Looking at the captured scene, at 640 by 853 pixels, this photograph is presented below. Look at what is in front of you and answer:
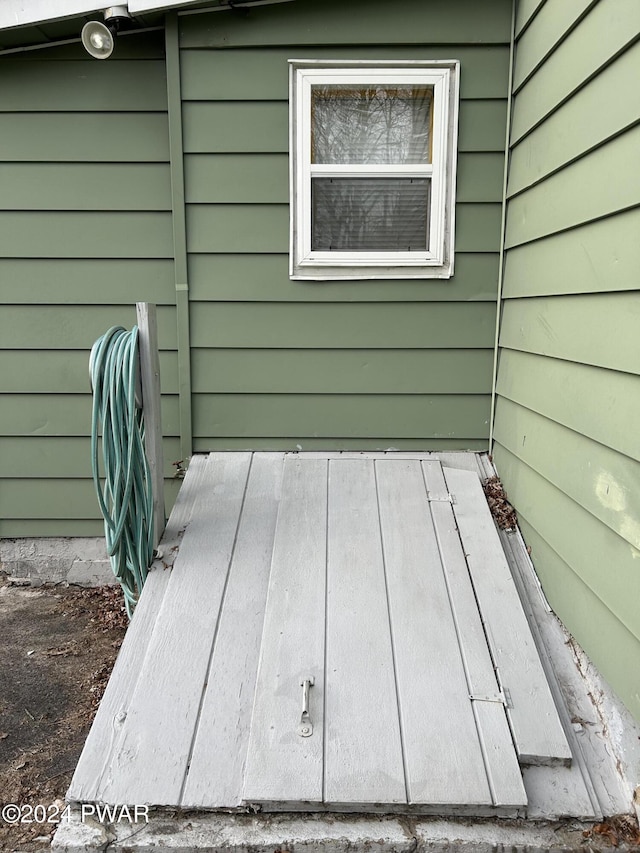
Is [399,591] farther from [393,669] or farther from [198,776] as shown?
[198,776]

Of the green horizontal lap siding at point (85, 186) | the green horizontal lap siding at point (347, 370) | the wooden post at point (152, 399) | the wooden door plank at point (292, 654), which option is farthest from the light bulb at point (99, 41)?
the wooden door plank at point (292, 654)

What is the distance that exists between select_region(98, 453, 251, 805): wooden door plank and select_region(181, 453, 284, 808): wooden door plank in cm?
3

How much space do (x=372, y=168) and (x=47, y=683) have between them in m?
2.45

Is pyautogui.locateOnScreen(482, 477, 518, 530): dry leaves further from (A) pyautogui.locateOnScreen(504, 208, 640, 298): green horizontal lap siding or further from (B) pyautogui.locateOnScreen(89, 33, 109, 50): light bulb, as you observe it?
(B) pyautogui.locateOnScreen(89, 33, 109, 50): light bulb

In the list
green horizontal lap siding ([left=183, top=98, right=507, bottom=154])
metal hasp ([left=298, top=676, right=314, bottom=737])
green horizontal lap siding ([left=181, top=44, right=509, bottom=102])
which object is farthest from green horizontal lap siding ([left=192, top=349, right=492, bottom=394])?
metal hasp ([left=298, top=676, right=314, bottom=737])

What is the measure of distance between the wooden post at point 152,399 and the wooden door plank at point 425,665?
854 millimetres

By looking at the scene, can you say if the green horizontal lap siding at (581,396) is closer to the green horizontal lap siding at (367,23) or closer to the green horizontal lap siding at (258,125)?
the green horizontal lap siding at (258,125)

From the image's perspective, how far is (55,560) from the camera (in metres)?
2.96

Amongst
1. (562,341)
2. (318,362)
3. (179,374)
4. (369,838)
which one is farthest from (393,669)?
(179,374)

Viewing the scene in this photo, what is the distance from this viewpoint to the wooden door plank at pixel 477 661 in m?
1.45

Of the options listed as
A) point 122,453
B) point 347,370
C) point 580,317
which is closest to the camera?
point 580,317

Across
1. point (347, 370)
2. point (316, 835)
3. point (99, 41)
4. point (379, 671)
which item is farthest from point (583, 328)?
point (99, 41)

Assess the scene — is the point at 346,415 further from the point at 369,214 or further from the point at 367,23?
the point at 367,23

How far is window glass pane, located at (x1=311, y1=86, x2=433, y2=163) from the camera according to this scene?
8.14 feet
